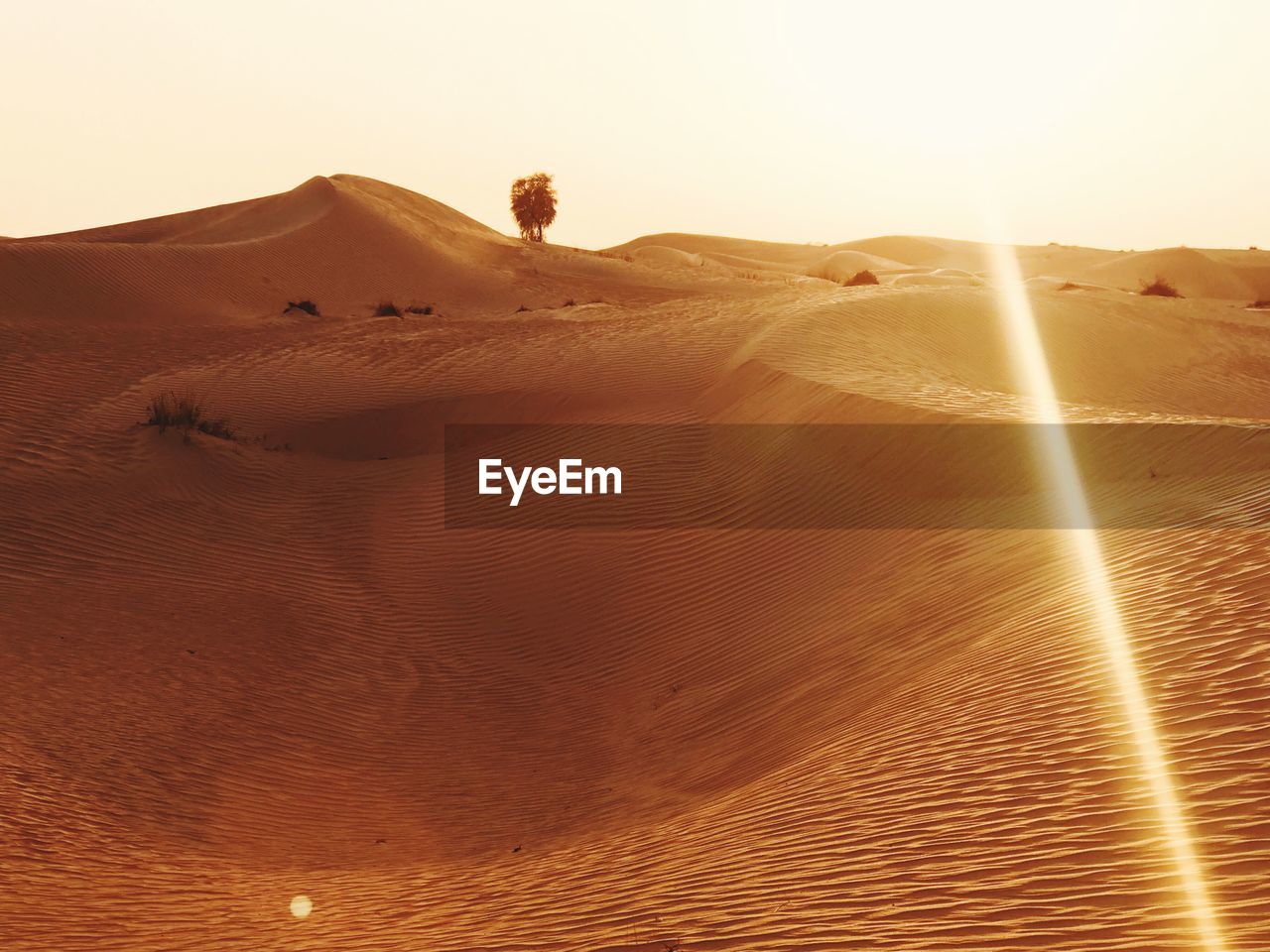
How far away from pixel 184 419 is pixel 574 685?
9604 mm

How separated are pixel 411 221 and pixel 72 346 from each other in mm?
34042

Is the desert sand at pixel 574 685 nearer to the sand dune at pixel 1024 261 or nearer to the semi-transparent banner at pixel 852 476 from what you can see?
the semi-transparent banner at pixel 852 476

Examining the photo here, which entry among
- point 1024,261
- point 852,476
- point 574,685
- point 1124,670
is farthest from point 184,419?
point 1024,261

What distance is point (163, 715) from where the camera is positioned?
31.1ft

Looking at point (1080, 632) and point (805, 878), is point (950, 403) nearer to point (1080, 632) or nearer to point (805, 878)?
point (1080, 632)

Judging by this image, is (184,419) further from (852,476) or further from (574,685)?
(852,476)

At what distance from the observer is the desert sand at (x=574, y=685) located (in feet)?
15.9

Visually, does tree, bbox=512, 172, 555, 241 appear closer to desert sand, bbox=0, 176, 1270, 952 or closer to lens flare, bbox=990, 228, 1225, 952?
desert sand, bbox=0, 176, 1270, 952

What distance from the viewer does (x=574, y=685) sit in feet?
35.9

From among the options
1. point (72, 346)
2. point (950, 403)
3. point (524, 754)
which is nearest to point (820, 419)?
point (950, 403)

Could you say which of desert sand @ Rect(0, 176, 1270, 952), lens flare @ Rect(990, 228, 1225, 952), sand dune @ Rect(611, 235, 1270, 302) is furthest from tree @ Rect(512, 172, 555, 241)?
lens flare @ Rect(990, 228, 1225, 952)

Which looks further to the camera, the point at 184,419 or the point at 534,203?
→ the point at 534,203

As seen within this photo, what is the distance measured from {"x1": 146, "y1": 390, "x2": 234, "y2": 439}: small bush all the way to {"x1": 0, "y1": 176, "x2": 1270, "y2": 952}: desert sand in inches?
11.0

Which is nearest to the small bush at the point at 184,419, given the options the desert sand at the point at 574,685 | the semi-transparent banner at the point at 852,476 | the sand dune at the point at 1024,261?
the desert sand at the point at 574,685
